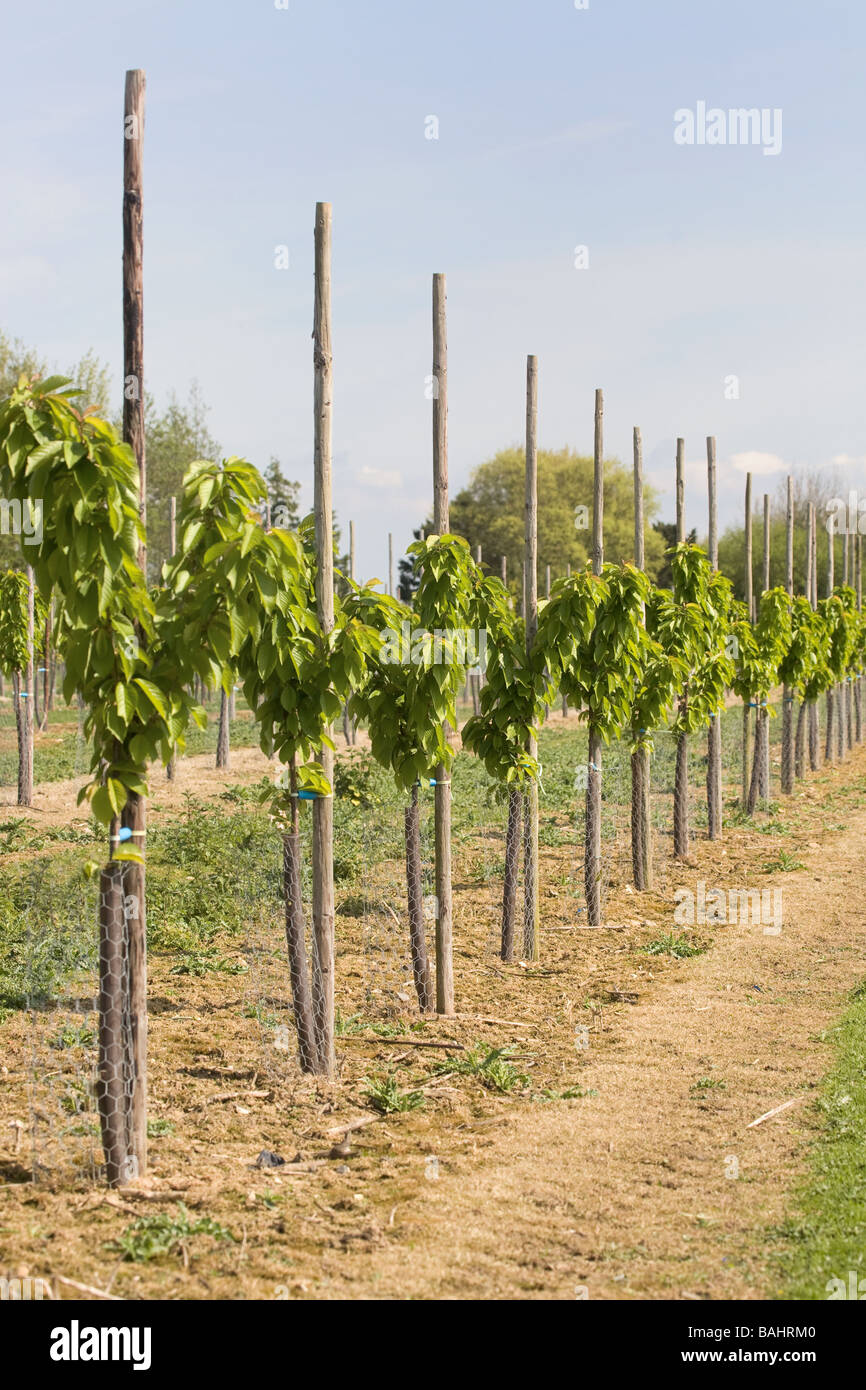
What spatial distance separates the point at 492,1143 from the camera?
252 inches

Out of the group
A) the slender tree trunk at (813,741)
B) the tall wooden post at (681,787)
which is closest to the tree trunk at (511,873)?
the tall wooden post at (681,787)

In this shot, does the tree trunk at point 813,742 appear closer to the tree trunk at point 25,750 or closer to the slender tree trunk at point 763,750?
the slender tree trunk at point 763,750

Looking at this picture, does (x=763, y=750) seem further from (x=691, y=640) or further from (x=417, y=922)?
(x=417, y=922)

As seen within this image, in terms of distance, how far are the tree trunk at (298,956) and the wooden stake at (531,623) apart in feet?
11.0

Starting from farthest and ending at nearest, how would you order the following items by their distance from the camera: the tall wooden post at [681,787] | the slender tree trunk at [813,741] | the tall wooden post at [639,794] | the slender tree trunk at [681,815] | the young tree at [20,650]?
the slender tree trunk at [813,741]
the young tree at [20,650]
the slender tree trunk at [681,815]
the tall wooden post at [681,787]
the tall wooden post at [639,794]

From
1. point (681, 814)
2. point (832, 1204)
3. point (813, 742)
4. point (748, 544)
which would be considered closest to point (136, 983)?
point (832, 1204)

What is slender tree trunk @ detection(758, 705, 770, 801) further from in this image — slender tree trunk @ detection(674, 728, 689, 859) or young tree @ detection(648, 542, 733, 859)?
slender tree trunk @ detection(674, 728, 689, 859)

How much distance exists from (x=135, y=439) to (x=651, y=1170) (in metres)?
4.39

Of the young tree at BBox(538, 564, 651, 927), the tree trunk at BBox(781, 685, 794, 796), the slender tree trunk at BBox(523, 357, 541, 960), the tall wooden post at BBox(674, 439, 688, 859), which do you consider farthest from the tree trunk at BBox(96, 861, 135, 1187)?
the tree trunk at BBox(781, 685, 794, 796)

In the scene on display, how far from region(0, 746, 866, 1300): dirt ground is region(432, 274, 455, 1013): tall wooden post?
1.21ft

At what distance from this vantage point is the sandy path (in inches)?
192

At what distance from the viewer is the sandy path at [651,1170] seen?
16.0ft
